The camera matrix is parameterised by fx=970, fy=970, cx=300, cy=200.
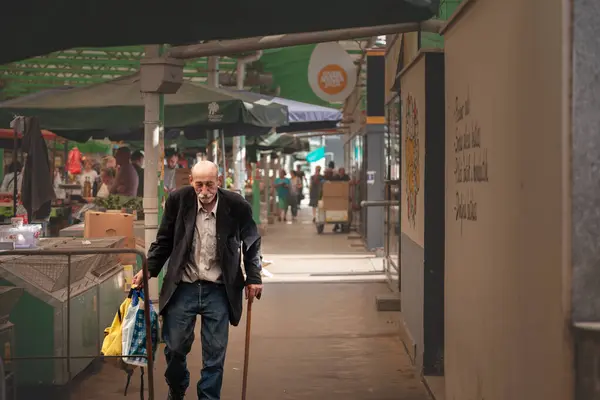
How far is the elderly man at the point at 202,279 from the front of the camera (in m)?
6.58

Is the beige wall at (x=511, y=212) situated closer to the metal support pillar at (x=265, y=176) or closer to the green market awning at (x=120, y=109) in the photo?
the green market awning at (x=120, y=109)

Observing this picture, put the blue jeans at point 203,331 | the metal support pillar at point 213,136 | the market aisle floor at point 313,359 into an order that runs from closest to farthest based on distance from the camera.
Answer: the blue jeans at point 203,331 < the market aisle floor at point 313,359 < the metal support pillar at point 213,136

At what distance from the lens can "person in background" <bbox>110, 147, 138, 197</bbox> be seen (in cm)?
1443

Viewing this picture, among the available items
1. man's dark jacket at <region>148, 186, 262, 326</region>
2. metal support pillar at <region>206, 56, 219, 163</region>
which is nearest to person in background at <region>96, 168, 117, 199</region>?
metal support pillar at <region>206, 56, 219, 163</region>

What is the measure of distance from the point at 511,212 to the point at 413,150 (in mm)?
4546

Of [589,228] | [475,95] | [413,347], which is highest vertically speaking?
Answer: [475,95]

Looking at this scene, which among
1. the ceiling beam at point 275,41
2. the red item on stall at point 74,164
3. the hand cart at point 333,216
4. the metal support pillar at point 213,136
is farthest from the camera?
the hand cart at point 333,216

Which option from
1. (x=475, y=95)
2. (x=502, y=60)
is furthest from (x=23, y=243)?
(x=502, y=60)

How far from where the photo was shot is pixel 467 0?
563 centimetres

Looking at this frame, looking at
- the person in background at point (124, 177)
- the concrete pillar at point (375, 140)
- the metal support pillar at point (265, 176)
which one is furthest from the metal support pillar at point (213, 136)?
the metal support pillar at point (265, 176)

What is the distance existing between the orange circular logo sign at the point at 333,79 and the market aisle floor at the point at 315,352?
315cm

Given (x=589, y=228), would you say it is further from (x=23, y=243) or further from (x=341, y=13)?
(x=23, y=243)

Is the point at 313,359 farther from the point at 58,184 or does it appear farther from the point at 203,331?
the point at 58,184

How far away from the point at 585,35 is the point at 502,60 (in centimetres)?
96
